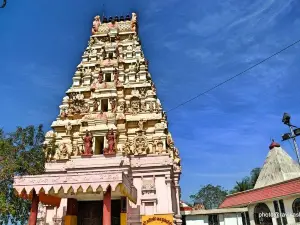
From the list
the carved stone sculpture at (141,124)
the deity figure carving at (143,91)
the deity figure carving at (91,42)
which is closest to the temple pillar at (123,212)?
the carved stone sculpture at (141,124)

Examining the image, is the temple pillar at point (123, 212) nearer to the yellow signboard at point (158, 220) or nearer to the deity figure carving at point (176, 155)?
the yellow signboard at point (158, 220)

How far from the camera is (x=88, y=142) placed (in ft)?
70.4

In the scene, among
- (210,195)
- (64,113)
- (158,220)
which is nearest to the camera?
(158,220)

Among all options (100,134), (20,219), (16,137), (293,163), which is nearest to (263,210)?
(293,163)

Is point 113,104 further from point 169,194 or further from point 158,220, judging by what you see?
point 158,220

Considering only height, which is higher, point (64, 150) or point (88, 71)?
point (88, 71)

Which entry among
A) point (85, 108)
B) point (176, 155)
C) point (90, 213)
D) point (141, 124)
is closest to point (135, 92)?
point (141, 124)

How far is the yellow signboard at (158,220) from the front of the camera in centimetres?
1780

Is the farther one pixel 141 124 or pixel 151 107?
pixel 151 107

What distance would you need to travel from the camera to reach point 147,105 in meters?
23.5

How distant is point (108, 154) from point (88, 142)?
6.86ft

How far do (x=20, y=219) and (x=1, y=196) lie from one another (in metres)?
5.26

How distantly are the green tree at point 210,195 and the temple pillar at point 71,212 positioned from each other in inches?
2649

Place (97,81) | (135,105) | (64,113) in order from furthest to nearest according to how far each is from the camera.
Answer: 1. (97,81)
2. (64,113)
3. (135,105)
